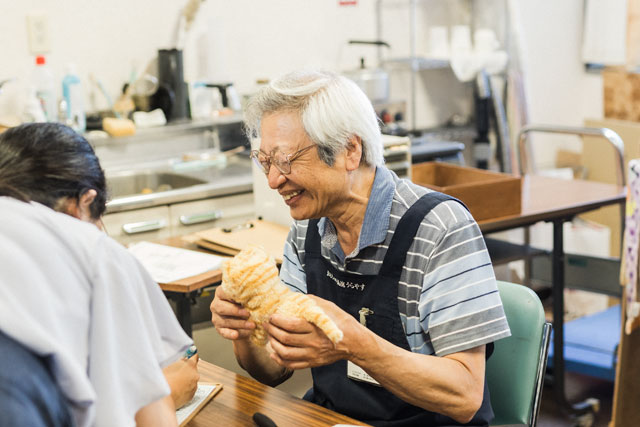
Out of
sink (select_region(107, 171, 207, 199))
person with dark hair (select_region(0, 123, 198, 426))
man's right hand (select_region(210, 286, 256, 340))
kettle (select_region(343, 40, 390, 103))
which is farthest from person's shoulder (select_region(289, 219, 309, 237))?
kettle (select_region(343, 40, 390, 103))

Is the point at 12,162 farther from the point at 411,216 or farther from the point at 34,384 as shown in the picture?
the point at 411,216

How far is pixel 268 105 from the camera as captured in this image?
159 cm

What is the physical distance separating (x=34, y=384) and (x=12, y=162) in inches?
20.3

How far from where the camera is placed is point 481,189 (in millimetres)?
2809

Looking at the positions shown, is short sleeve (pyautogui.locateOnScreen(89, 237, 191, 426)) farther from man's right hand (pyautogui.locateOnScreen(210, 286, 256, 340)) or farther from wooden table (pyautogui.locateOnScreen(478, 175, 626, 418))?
wooden table (pyautogui.locateOnScreen(478, 175, 626, 418))

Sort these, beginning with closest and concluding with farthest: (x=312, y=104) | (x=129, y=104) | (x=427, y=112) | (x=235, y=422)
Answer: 1. (x=235, y=422)
2. (x=312, y=104)
3. (x=129, y=104)
4. (x=427, y=112)

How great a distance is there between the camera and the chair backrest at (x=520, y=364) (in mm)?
1661

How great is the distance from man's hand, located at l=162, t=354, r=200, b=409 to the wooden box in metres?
1.43

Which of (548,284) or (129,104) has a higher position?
(129,104)

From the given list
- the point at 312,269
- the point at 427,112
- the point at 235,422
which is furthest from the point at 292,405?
the point at 427,112

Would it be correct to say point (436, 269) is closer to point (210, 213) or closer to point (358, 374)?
point (358, 374)

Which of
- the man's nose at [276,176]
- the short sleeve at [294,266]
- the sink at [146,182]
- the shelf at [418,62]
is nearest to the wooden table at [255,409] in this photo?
the short sleeve at [294,266]

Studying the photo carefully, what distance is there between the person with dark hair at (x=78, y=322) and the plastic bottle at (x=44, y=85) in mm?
2758

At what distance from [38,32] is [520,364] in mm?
2754
